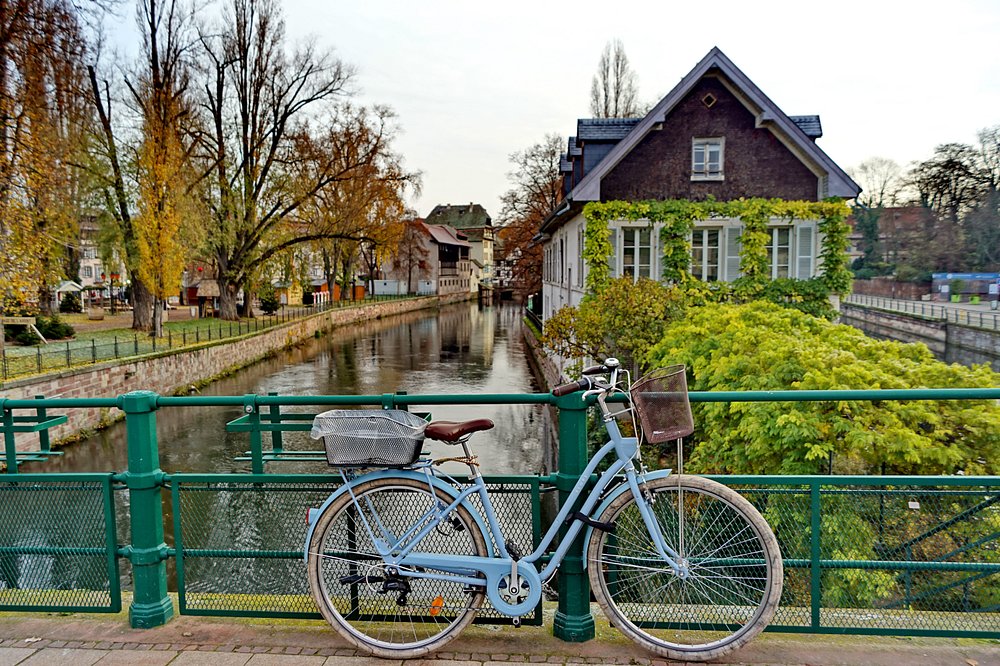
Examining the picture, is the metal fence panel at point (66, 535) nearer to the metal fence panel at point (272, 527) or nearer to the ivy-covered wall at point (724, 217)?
the metal fence panel at point (272, 527)

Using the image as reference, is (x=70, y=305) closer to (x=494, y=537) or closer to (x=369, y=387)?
(x=369, y=387)

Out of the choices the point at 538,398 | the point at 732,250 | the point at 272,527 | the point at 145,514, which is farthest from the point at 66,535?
the point at 732,250

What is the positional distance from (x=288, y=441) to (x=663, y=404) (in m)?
15.7

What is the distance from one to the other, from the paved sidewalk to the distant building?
121563mm

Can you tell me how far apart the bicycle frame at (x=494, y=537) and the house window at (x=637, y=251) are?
18.3m

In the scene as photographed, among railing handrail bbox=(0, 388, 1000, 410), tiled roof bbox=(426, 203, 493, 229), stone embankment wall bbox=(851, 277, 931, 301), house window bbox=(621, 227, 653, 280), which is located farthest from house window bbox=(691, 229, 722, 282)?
tiled roof bbox=(426, 203, 493, 229)

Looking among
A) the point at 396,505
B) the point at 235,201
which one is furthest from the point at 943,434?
the point at 235,201

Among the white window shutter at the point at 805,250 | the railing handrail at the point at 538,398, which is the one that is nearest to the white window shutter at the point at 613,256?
the white window shutter at the point at 805,250

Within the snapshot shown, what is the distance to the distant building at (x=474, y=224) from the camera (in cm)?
12736

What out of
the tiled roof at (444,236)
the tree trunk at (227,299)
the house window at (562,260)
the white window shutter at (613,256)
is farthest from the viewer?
the tiled roof at (444,236)

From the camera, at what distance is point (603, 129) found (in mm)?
22797

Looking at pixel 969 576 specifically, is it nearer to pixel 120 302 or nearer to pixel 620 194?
pixel 620 194

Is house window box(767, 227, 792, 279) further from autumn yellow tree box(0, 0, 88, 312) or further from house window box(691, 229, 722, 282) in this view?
autumn yellow tree box(0, 0, 88, 312)

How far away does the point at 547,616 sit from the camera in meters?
3.73
